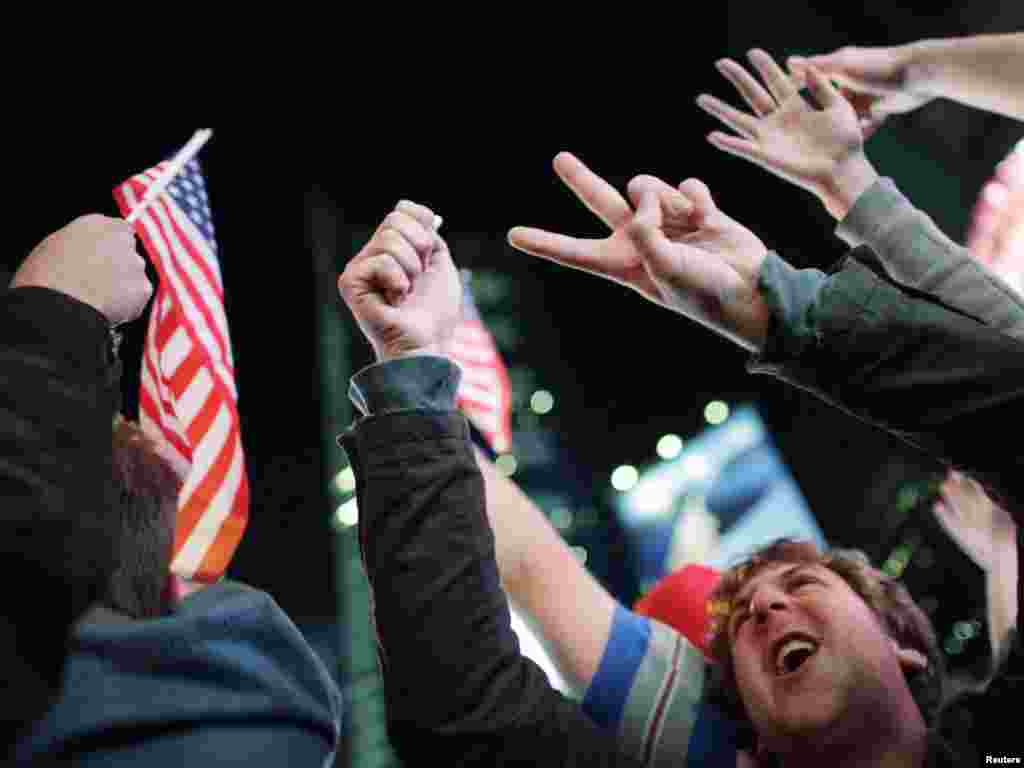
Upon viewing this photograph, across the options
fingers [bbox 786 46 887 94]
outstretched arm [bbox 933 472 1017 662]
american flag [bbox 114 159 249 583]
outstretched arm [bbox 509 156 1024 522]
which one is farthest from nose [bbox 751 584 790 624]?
american flag [bbox 114 159 249 583]

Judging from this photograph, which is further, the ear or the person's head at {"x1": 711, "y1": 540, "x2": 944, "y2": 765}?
the ear

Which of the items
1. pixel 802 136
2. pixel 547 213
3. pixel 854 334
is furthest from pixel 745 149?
pixel 547 213

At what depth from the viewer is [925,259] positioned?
152 centimetres

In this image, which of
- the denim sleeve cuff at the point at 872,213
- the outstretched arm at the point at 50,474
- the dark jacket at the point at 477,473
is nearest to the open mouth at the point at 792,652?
the dark jacket at the point at 477,473

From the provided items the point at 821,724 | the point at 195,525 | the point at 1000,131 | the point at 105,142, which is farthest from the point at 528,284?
the point at 821,724

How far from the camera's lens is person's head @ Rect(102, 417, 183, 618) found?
1.23m

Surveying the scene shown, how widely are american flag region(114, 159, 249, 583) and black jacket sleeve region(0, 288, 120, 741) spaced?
1196 millimetres

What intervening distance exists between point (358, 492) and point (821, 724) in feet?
3.01

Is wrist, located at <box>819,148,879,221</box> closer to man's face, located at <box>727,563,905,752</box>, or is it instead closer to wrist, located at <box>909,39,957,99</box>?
wrist, located at <box>909,39,957,99</box>

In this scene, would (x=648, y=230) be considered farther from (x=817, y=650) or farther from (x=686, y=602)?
(x=686, y=602)

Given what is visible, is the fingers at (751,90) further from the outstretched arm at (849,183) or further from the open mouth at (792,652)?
the open mouth at (792,652)

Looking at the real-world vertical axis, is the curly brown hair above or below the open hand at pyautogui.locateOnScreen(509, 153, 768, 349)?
below

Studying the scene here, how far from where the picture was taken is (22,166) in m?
4.26

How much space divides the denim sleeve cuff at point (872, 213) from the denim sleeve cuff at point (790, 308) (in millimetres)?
318
